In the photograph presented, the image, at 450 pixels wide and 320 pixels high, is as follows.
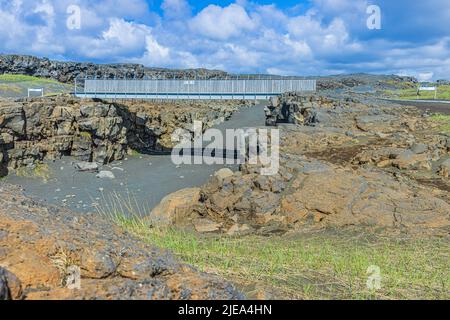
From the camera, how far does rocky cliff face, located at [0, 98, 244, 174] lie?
26.4 meters

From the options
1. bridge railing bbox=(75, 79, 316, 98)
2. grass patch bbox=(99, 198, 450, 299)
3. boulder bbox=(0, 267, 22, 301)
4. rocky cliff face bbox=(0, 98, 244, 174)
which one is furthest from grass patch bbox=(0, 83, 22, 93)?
boulder bbox=(0, 267, 22, 301)

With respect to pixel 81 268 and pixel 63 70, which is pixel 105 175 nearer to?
pixel 81 268

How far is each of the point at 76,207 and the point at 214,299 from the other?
Answer: 57.1 ft

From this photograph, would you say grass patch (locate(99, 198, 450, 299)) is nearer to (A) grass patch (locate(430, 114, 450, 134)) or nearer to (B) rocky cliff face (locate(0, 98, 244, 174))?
(A) grass patch (locate(430, 114, 450, 134))

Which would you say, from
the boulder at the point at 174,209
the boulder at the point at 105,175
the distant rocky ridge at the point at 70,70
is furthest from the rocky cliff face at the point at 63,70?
the boulder at the point at 174,209

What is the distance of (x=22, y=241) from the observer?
3.70 metres

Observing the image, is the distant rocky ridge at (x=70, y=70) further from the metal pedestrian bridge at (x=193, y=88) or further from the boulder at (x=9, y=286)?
the boulder at (x=9, y=286)

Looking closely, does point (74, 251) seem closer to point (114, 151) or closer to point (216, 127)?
point (114, 151)

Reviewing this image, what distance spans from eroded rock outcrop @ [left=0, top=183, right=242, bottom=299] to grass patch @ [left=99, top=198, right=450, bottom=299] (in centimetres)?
97

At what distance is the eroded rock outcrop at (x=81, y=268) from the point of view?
3.15 metres

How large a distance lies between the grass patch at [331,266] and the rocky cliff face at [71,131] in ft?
65.4

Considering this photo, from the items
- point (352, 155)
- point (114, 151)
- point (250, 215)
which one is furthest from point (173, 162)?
point (250, 215)
